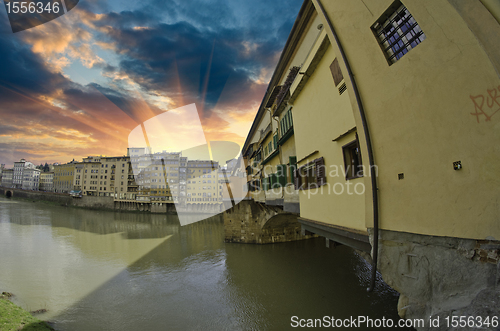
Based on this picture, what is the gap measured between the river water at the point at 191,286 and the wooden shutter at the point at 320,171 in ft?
21.7

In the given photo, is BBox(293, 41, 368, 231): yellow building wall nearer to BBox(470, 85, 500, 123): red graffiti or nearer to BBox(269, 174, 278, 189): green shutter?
BBox(470, 85, 500, 123): red graffiti

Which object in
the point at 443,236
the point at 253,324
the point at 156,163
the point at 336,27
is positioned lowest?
the point at 253,324

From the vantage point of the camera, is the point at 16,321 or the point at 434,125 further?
the point at 16,321

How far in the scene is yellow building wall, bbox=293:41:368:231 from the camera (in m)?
5.14

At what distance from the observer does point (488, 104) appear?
99.1 inches

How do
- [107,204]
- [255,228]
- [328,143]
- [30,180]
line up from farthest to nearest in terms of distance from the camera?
[30,180]
[107,204]
[255,228]
[328,143]

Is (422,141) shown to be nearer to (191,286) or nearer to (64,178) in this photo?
(191,286)

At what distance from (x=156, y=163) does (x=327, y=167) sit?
71355 mm

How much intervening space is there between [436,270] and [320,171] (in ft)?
11.9

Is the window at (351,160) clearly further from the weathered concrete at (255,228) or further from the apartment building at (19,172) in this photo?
the apartment building at (19,172)

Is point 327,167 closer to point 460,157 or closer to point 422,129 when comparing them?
point 422,129

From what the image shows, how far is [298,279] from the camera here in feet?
45.5

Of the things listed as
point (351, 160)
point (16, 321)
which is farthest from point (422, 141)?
point (16, 321)

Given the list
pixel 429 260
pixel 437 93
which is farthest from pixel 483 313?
pixel 437 93
